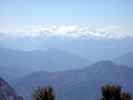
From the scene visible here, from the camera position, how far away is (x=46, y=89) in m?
35.0

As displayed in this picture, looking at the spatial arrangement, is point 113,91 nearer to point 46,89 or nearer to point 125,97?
point 125,97

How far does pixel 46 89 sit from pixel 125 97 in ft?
22.5

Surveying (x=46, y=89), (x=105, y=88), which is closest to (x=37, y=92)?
(x=46, y=89)

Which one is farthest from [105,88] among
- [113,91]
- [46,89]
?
[46,89]

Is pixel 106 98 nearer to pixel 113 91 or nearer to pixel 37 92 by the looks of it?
pixel 113 91

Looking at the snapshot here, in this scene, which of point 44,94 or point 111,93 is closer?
point 44,94

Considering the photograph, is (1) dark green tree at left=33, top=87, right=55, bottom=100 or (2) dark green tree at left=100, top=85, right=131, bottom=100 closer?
(1) dark green tree at left=33, top=87, right=55, bottom=100

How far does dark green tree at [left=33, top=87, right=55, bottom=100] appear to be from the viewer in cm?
3447

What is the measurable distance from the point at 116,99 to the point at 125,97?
1.20 m

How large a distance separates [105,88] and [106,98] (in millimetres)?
871

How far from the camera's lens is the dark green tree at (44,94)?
3447 centimetres

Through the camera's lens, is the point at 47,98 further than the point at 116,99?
No

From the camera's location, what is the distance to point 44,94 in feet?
113

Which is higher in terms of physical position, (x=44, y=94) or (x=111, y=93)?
(x=111, y=93)
